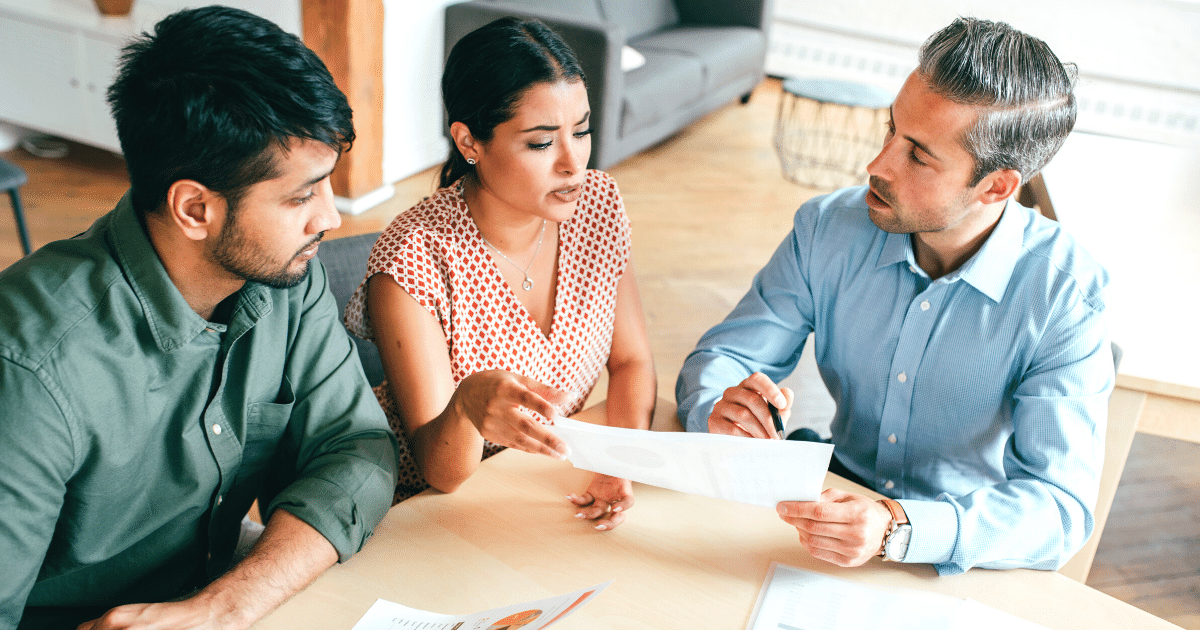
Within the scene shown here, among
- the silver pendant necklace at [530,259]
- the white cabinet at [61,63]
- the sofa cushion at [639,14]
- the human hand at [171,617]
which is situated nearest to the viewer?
the human hand at [171,617]

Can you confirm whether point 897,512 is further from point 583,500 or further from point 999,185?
point 999,185

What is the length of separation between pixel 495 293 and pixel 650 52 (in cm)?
365

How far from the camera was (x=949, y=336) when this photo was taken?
1.39 m

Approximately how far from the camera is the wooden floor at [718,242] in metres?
2.29

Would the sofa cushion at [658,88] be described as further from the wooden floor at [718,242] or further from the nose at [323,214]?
the nose at [323,214]

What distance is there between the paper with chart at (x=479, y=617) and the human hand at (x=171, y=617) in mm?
148

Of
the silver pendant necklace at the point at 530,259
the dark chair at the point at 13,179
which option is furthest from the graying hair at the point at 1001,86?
the dark chair at the point at 13,179

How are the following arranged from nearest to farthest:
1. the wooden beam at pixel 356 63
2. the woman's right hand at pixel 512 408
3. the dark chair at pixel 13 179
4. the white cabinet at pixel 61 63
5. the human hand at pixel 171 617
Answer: the human hand at pixel 171 617 → the woman's right hand at pixel 512 408 → the dark chair at pixel 13 179 → the wooden beam at pixel 356 63 → the white cabinet at pixel 61 63

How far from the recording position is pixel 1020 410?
129cm

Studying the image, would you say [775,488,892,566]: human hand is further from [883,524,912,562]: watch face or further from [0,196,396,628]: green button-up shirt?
[0,196,396,628]: green button-up shirt

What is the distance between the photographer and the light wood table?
1.04 meters

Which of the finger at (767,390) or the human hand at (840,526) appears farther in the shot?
the finger at (767,390)

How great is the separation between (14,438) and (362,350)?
2.48 feet

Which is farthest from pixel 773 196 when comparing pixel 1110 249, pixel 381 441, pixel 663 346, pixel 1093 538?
pixel 381 441
